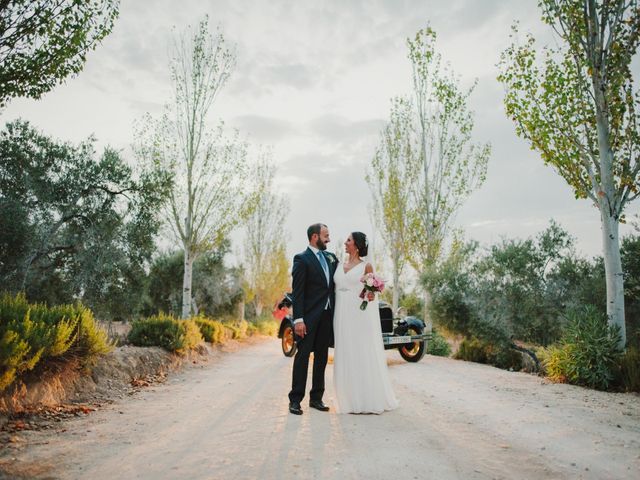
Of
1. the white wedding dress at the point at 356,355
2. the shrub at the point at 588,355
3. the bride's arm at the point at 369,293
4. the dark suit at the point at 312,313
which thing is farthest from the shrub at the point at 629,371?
the dark suit at the point at 312,313

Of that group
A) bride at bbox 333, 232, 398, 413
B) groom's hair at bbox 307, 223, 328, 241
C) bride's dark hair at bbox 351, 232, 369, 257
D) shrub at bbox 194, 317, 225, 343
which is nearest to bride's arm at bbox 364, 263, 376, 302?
bride at bbox 333, 232, 398, 413

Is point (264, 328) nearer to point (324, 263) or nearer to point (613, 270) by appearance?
point (613, 270)

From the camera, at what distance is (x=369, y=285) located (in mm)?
5016

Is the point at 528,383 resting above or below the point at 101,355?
below

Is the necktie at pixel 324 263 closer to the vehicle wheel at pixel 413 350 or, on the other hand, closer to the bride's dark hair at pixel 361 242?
the bride's dark hair at pixel 361 242

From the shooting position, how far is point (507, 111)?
9750mm

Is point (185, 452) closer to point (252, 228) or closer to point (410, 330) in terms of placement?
point (410, 330)

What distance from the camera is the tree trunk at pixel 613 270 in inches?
294

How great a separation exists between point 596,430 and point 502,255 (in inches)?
308

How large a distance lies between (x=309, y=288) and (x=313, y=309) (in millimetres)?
261

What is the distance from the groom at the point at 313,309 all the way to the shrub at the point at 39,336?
2.82m

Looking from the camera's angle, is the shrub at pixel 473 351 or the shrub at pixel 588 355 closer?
the shrub at pixel 588 355

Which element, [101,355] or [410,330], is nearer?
[101,355]

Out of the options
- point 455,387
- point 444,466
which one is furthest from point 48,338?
point 455,387
